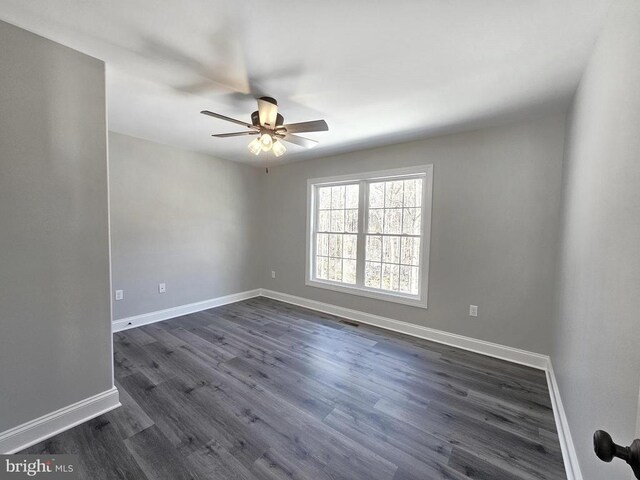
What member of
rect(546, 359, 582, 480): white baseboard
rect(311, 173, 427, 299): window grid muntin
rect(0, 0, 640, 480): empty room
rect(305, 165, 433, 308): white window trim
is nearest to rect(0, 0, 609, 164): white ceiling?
rect(0, 0, 640, 480): empty room

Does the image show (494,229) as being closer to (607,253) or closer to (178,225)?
(607,253)

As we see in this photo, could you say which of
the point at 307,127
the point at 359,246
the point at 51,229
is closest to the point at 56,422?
the point at 51,229

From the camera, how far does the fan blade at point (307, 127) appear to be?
2035 mm

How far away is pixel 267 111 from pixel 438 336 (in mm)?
3020

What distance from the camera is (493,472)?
4.85 feet

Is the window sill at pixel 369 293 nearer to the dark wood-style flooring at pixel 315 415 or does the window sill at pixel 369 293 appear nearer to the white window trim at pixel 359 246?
the white window trim at pixel 359 246

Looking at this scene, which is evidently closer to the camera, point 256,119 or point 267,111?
point 267,111

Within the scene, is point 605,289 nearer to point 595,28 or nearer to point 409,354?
point 595,28

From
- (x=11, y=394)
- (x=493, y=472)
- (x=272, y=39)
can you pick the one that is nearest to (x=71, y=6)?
(x=272, y=39)

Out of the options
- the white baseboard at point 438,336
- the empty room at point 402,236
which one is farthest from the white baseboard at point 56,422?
the white baseboard at point 438,336

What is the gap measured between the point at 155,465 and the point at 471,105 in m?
3.43

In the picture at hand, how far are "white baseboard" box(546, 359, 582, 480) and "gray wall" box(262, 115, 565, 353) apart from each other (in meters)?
0.57

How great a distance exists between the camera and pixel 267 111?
206 centimetres

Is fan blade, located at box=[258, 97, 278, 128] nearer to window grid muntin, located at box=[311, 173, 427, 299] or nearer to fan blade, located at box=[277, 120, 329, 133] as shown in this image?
fan blade, located at box=[277, 120, 329, 133]
